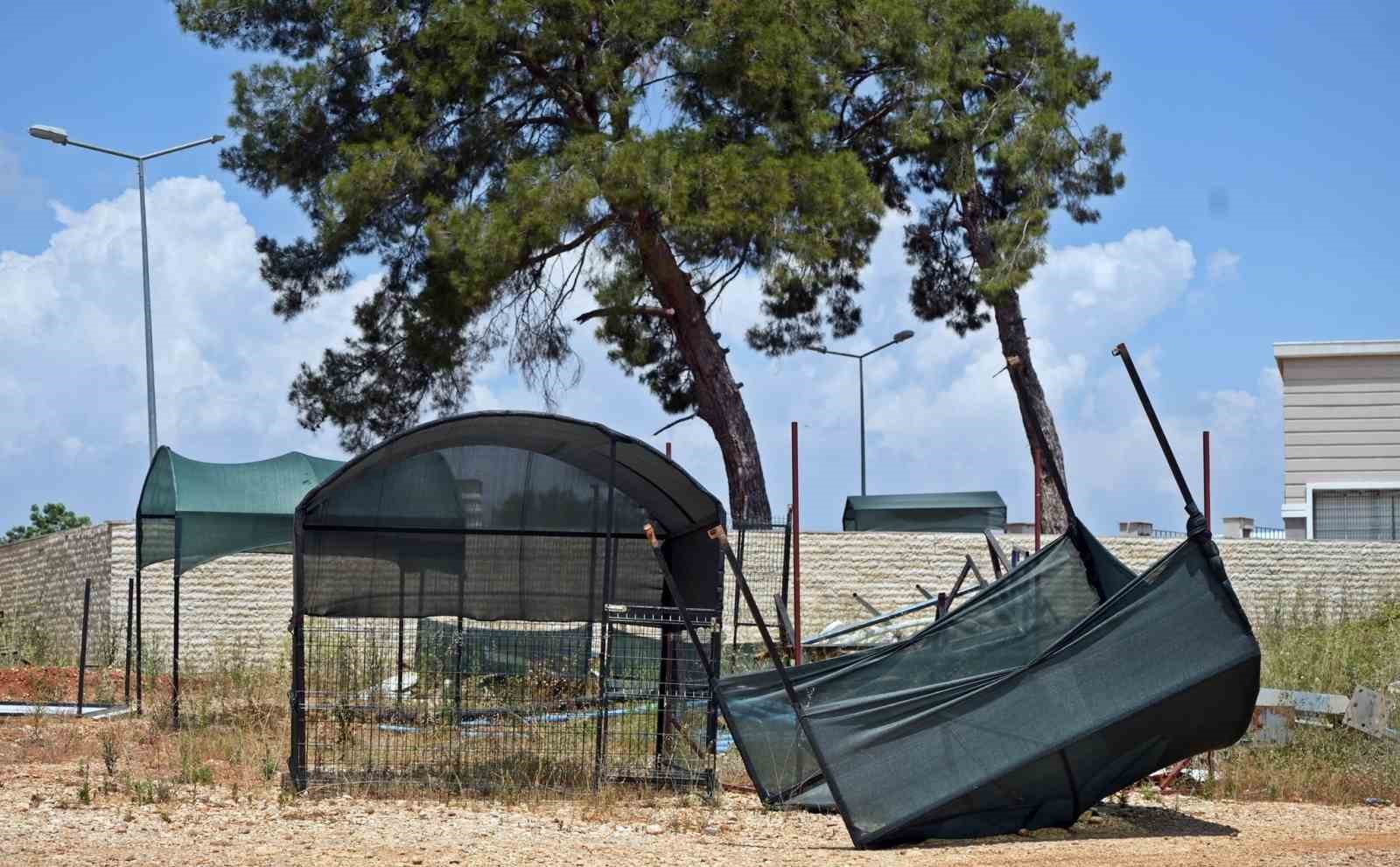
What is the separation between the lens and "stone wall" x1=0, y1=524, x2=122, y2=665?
807 inches

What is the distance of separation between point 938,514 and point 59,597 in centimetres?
1373

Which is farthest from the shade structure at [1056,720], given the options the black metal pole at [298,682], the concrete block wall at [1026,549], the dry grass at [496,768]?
the concrete block wall at [1026,549]

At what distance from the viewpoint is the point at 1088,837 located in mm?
9352

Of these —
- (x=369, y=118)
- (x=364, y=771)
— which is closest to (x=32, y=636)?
(x=369, y=118)

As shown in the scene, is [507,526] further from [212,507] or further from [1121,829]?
[1121,829]

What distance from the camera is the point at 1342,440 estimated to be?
96.6ft

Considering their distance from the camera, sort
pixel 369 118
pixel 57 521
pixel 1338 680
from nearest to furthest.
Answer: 1. pixel 1338 680
2. pixel 369 118
3. pixel 57 521

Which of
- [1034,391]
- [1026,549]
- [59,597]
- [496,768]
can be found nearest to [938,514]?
[1034,391]

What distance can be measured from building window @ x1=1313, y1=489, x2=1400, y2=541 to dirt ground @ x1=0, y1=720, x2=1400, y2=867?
798 inches

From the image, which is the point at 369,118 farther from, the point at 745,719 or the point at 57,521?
the point at 57,521

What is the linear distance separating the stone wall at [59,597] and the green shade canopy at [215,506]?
4.95m

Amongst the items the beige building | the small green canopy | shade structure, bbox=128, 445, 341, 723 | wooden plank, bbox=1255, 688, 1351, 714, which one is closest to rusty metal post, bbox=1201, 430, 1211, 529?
wooden plank, bbox=1255, 688, 1351, 714

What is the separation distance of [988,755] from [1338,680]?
562cm

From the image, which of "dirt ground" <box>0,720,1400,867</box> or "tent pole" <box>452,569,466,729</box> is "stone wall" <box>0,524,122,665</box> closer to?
"tent pole" <box>452,569,466,729</box>
